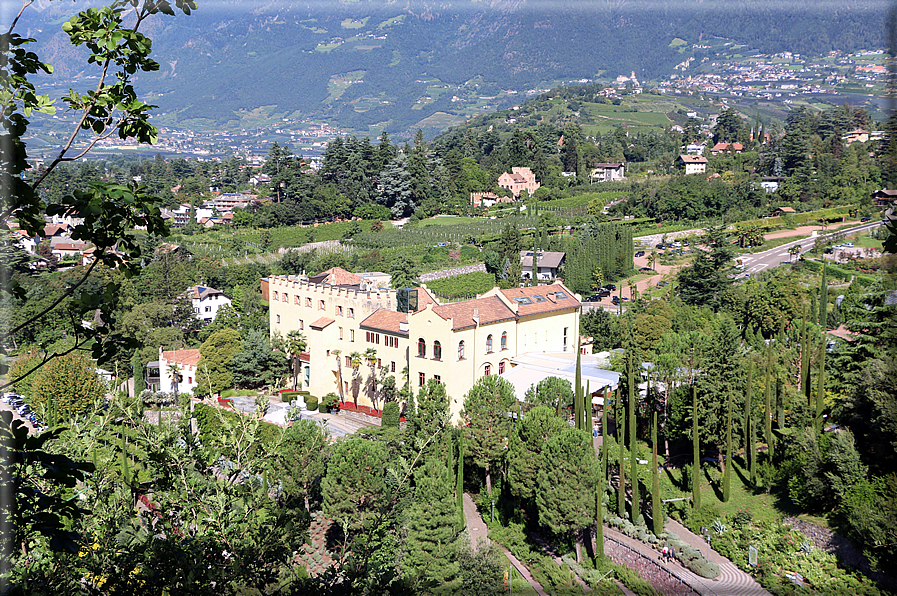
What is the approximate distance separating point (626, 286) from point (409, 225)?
26.0 m

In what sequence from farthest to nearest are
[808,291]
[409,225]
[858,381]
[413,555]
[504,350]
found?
[409,225]
[808,291]
[504,350]
[858,381]
[413,555]

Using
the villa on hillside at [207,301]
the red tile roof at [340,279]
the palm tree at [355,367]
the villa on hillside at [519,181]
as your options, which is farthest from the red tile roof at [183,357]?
the villa on hillside at [519,181]

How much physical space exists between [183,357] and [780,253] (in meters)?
45.6

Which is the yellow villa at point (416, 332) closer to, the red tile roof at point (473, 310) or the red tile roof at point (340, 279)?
the red tile roof at point (473, 310)

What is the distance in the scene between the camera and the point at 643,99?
522 ft

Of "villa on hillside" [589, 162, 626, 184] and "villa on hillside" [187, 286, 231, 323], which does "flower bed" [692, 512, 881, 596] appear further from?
"villa on hillside" [589, 162, 626, 184]

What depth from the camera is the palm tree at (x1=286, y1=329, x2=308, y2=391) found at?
122 feet

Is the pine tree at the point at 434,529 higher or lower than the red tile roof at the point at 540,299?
lower

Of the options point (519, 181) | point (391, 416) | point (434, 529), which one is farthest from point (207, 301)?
point (519, 181)

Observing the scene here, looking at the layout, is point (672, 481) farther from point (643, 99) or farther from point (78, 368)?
point (643, 99)

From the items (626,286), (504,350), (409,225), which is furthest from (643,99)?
(504,350)

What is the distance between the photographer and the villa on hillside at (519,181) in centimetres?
8550

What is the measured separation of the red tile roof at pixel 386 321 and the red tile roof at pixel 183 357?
11581 millimetres

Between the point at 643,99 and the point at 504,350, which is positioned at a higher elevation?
the point at 643,99
